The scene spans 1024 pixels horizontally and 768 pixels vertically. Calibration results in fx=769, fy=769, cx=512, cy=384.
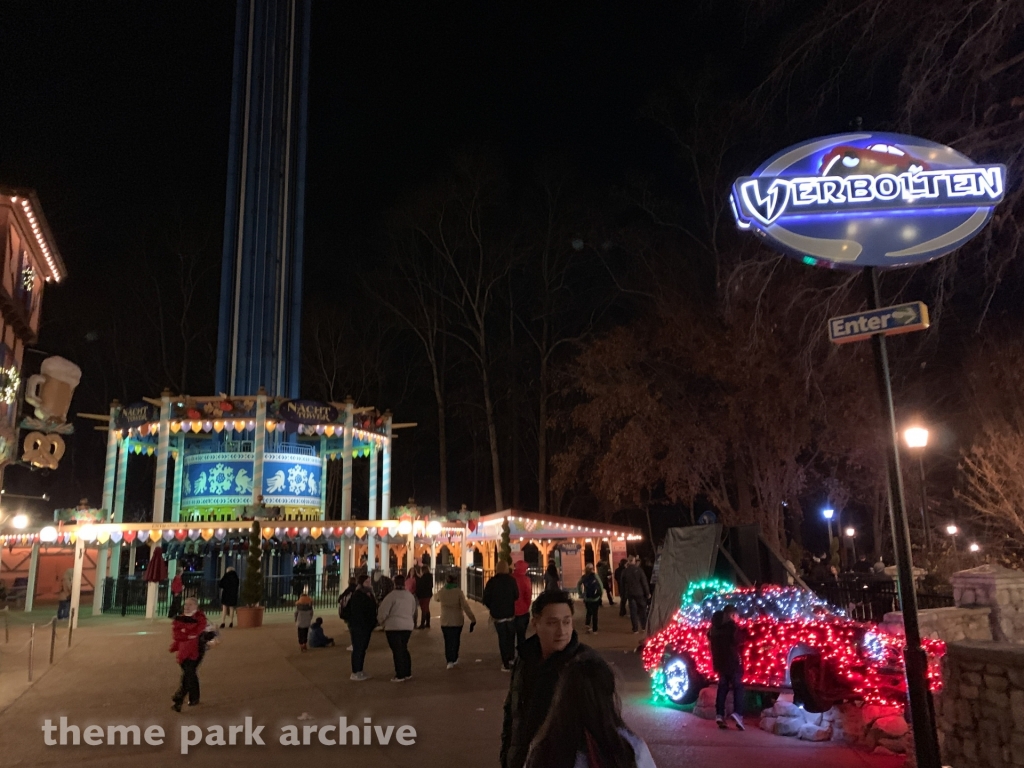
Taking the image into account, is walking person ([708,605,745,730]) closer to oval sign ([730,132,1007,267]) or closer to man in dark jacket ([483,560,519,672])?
oval sign ([730,132,1007,267])

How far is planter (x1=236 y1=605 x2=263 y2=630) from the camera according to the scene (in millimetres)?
18000

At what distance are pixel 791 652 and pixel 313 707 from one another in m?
5.26

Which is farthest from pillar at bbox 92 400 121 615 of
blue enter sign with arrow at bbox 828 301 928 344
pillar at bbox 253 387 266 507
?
blue enter sign with arrow at bbox 828 301 928 344

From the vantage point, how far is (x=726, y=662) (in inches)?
295

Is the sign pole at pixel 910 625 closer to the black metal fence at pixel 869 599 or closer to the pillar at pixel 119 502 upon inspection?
the black metal fence at pixel 869 599

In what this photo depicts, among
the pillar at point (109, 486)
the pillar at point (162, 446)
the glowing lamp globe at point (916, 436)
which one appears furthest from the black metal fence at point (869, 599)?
the pillar at point (109, 486)

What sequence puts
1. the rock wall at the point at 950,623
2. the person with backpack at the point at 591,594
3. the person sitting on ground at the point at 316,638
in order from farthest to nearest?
the person with backpack at the point at 591,594 → the person sitting on ground at the point at 316,638 → the rock wall at the point at 950,623

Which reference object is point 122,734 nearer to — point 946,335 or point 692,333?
point 692,333

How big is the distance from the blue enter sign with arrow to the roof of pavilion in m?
17.9

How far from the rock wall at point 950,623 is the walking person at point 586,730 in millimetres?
6841

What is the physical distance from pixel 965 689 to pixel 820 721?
159cm

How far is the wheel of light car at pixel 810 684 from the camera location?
709 centimetres

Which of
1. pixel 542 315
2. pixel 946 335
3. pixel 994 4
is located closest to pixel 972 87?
pixel 994 4

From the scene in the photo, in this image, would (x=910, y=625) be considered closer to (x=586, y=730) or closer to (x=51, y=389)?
(x=586, y=730)
